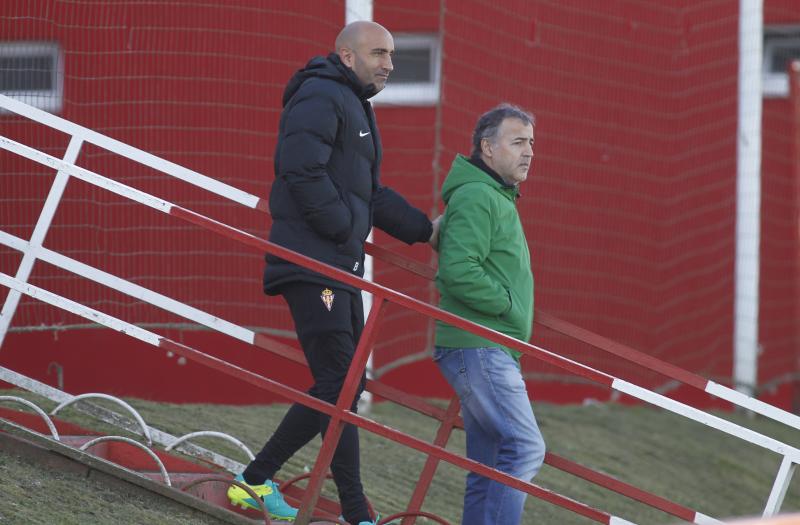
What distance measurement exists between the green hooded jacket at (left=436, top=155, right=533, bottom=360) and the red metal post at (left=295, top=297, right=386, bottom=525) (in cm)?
38

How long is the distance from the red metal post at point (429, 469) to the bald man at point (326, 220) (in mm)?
291

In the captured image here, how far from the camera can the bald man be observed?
4680 mm

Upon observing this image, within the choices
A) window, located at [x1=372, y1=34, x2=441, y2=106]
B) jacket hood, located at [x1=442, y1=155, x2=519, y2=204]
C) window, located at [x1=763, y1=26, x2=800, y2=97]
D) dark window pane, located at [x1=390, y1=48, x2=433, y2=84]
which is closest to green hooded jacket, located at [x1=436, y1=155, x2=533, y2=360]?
jacket hood, located at [x1=442, y1=155, x2=519, y2=204]

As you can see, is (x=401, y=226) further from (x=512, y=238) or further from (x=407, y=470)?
(x=407, y=470)

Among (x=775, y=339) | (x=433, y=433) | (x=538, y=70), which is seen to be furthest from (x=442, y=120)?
(x=775, y=339)

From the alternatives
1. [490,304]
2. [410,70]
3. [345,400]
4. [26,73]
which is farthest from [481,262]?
[410,70]

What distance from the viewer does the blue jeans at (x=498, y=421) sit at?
478 cm

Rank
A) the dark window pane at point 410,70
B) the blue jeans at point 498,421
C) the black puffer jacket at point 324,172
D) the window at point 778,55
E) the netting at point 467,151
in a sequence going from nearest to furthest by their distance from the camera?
the black puffer jacket at point 324,172 → the blue jeans at point 498,421 → the netting at point 467,151 → the dark window pane at point 410,70 → the window at point 778,55

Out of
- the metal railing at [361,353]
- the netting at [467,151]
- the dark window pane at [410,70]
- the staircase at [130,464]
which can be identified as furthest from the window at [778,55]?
the staircase at [130,464]

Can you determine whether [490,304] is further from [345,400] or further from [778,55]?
[778,55]

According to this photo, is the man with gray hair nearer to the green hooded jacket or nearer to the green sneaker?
the green hooded jacket

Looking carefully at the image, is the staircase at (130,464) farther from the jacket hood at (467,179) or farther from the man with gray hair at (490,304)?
the jacket hood at (467,179)

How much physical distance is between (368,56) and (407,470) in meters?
2.77

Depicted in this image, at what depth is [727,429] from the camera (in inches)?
189
